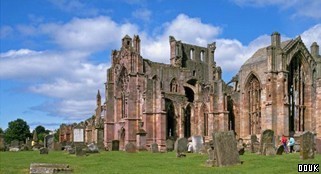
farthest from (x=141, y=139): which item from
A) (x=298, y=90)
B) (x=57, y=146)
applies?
(x=298, y=90)

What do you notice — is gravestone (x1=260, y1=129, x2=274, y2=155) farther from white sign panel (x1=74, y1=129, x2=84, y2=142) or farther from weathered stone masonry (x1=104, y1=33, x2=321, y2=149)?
white sign panel (x1=74, y1=129, x2=84, y2=142)

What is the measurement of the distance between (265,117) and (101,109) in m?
28.3

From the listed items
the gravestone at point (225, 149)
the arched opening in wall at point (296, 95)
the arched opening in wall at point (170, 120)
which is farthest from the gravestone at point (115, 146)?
the gravestone at point (225, 149)

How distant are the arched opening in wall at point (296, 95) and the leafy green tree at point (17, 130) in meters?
83.1

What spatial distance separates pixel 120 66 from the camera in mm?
51844

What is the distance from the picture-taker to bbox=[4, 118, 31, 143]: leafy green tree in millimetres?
111062

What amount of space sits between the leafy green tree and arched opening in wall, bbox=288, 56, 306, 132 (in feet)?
273

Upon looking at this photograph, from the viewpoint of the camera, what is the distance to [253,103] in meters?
44.2

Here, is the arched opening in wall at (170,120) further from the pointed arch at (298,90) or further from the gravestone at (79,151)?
the gravestone at (79,151)

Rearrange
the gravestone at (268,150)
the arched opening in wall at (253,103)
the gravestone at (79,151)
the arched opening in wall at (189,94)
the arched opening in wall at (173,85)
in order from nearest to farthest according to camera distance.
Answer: the gravestone at (268,150) → the gravestone at (79,151) → the arched opening in wall at (253,103) → the arched opening in wall at (173,85) → the arched opening in wall at (189,94)

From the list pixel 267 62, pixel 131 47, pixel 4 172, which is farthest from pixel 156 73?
pixel 4 172

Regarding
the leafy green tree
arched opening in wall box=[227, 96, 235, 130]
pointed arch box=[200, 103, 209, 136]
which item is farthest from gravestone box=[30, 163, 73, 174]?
the leafy green tree

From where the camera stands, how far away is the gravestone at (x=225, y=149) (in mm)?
17659

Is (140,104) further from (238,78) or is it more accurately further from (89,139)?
(89,139)
